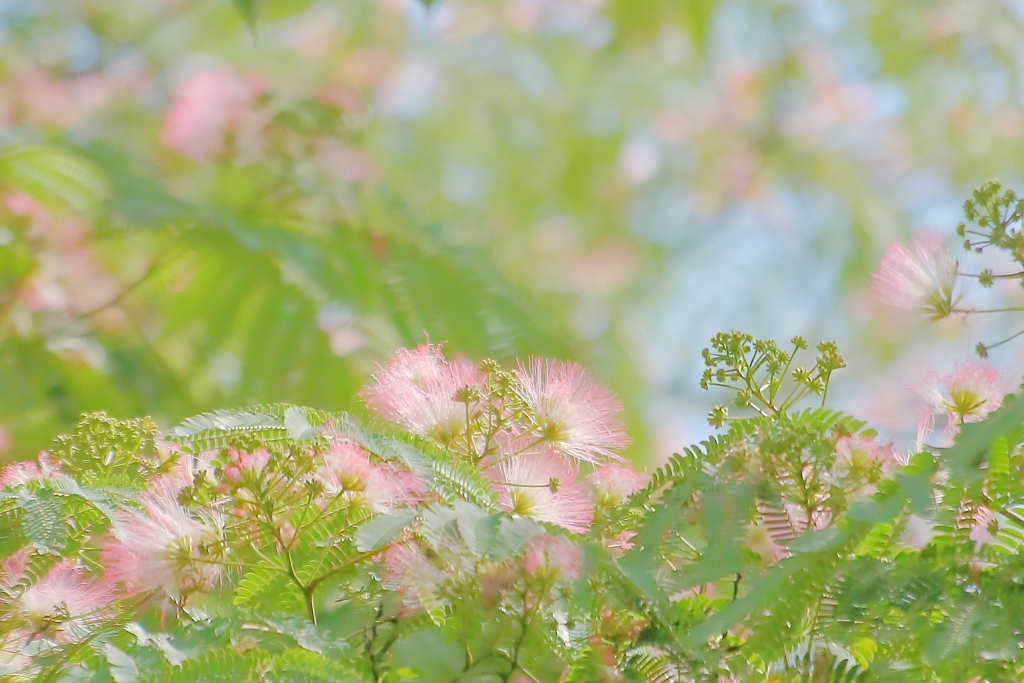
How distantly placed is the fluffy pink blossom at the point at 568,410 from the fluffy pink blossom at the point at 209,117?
1.82 m

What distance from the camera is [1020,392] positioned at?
803 millimetres

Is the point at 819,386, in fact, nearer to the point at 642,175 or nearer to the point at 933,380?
the point at 933,380

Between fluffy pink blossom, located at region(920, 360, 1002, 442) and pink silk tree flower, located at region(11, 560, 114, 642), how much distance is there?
2.38ft

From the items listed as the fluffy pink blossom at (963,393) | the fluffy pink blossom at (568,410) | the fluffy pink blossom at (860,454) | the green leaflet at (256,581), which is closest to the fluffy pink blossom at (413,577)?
the green leaflet at (256,581)

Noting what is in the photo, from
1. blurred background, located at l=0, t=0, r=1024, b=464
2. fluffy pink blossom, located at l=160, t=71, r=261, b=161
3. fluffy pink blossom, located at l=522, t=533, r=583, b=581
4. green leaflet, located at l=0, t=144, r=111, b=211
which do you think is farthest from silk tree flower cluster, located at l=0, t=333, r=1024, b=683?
fluffy pink blossom, located at l=160, t=71, r=261, b=161

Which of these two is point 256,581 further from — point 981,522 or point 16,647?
point 981,522

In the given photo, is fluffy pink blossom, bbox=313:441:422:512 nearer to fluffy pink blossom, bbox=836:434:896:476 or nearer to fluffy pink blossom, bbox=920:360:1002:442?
fluffy pink blossom, bbox=836:434:896:476

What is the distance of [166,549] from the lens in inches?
33.4

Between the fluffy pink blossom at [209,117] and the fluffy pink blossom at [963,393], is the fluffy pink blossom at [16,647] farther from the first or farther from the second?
the fluffy pink blossom at [209,117]

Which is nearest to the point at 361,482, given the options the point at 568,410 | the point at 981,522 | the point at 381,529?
the point at 381,529

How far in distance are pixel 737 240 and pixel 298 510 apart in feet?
14.4


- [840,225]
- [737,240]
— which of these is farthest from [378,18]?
[840,225]

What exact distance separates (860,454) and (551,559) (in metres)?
0.28

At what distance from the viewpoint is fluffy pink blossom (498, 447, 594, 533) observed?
0.92 metres
